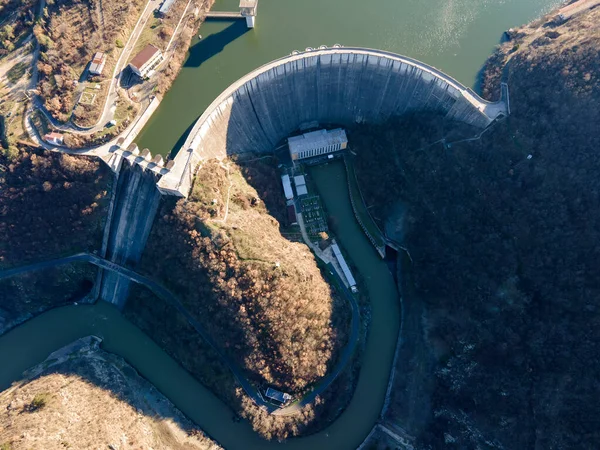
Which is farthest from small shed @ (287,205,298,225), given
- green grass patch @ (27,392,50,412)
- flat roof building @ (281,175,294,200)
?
green grass patch @ (27,392,50,412)

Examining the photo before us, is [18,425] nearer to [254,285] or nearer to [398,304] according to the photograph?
[254,285]

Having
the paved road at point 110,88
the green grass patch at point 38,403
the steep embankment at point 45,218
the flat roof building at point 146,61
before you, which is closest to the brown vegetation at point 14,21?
the paved road at point 110,88

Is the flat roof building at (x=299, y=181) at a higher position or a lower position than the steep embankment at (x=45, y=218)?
higher

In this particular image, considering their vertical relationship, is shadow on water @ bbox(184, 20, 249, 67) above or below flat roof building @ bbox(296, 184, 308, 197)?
above

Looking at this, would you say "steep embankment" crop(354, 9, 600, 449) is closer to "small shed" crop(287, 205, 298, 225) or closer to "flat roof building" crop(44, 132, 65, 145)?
"small shed" crop(287, 205, 298, 225)

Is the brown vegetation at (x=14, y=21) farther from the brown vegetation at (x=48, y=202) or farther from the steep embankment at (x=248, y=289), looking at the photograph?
the steep embankment at (x=248, y=289)

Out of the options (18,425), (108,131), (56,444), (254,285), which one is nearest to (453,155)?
(254,285)
